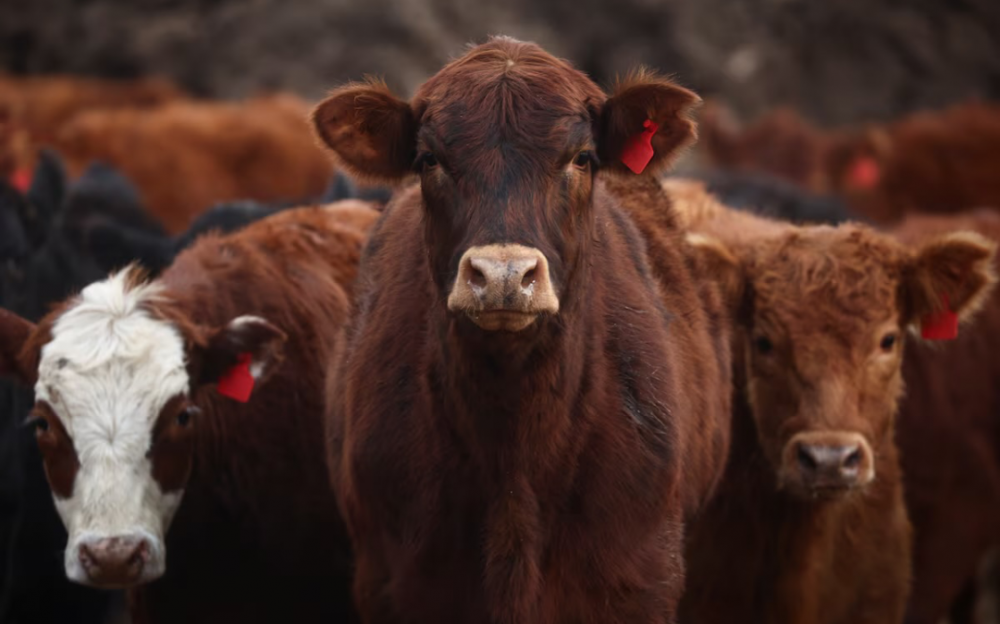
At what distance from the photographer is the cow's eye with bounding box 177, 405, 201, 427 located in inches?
179

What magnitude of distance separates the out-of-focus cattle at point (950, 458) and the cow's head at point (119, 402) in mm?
3082

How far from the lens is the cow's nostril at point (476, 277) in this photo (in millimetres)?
3379

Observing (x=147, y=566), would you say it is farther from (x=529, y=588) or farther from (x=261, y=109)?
(x=261, y=109)

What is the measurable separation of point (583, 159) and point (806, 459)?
4.97ft

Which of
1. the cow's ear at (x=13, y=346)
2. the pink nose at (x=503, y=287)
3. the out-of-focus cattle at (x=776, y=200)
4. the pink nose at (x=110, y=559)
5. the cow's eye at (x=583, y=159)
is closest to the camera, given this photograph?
the pink nose at (x=503, y=287)

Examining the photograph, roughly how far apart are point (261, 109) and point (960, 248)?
8838 millimetres

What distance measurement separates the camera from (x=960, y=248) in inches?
200

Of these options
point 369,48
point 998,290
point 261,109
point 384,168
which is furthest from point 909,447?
point 369,48

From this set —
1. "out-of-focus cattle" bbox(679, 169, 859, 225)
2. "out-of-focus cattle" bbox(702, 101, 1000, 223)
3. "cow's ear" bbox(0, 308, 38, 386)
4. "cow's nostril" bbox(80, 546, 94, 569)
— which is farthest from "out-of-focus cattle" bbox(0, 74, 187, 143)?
"cow's nostril" bbox(80, 546, 94, 569)

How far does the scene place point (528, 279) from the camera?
3.40 m

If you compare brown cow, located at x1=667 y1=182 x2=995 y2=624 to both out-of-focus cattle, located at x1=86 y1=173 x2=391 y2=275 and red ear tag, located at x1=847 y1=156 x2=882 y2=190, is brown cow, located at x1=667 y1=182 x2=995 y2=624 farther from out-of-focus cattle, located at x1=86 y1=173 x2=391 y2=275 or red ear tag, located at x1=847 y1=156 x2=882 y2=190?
red ear tag, located at x1=847 y1=156 x2=882 y2=190

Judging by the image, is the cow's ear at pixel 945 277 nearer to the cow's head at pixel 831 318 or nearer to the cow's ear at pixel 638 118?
the cow's head at pixel 831 318

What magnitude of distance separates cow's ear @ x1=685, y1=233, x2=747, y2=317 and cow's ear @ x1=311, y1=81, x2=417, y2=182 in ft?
4.73

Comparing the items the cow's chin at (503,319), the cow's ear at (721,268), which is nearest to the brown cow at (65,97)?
the cow's ear at (721,268)
